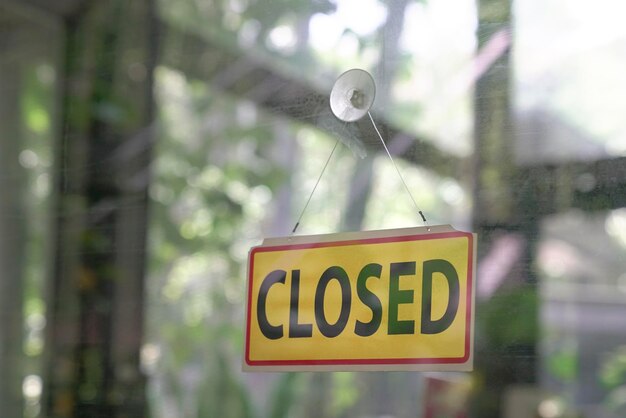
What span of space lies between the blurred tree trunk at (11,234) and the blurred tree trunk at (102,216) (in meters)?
0.07

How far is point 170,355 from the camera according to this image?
55.0 inches

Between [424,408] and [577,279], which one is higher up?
[577,279]

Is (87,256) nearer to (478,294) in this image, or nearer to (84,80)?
(84,80)

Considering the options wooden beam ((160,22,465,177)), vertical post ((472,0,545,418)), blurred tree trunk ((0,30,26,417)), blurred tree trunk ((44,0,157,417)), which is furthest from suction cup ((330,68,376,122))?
blurred tree trunk ((0,30,26,417))

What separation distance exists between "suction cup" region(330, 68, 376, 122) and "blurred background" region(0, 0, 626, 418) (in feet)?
0.06

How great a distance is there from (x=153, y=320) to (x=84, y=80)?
0.41 metres

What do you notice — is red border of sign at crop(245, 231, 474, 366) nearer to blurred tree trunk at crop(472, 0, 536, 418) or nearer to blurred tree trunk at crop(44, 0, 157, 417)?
blurred tree trunk at crop(472, 0, 536, 418)

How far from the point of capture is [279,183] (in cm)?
136

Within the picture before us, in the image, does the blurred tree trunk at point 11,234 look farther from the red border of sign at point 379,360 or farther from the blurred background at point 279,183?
the red border of sign at point 379,360

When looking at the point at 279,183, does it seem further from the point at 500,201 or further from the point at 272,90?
the point at 500,201

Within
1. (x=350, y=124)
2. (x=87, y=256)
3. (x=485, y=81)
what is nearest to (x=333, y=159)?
(x=350, y=124)

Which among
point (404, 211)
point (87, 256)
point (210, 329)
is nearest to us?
point (404, 211)

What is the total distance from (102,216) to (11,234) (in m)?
0.19

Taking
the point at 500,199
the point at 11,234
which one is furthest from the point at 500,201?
the point at 11,234
